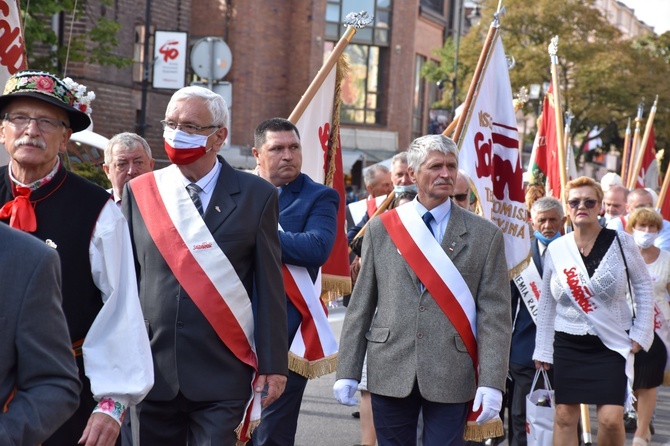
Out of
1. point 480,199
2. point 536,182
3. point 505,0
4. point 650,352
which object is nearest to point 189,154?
point 480,199

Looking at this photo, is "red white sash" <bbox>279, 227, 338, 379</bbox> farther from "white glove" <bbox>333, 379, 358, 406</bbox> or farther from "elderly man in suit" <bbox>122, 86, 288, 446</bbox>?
"elderly man in suit" <bbox>122, 86, 288, 446</bbox>

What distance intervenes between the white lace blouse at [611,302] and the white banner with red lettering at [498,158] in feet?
1.68

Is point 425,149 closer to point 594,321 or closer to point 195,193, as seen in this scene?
point 195,193

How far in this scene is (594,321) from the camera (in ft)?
24.7

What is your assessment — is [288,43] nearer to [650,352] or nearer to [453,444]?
[650,352]

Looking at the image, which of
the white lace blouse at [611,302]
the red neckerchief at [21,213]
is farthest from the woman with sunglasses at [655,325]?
the red neckerchief at [21,213]

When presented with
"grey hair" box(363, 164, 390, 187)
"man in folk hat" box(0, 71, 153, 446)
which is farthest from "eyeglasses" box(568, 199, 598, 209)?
"grey hair" box(363, 164, 390, 187)

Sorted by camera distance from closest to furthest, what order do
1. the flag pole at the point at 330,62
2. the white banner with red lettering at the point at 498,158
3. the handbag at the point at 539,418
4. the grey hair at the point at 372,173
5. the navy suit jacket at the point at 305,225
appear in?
1. the navy suit jacket at the point at 305,225
2. the handbag at the point at 539,418
3. the flag pole at the point at 330,62
4. the white banner with red lettering at the point at 498,158
5. the grey hair at the point at 372,173

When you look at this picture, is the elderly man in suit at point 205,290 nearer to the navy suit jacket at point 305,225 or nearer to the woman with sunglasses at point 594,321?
the navy suit jacket at point 305,225

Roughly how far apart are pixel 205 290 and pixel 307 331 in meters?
1.62

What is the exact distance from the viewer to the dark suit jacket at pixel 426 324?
17.4ft

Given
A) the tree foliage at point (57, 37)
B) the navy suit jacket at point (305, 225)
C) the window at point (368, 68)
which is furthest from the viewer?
the window at point (368, 68)

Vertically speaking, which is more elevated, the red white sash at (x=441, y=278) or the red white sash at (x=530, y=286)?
the red white sash at (x=441, y=278)

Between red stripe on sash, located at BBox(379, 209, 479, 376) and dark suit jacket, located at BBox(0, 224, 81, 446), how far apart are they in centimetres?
280
